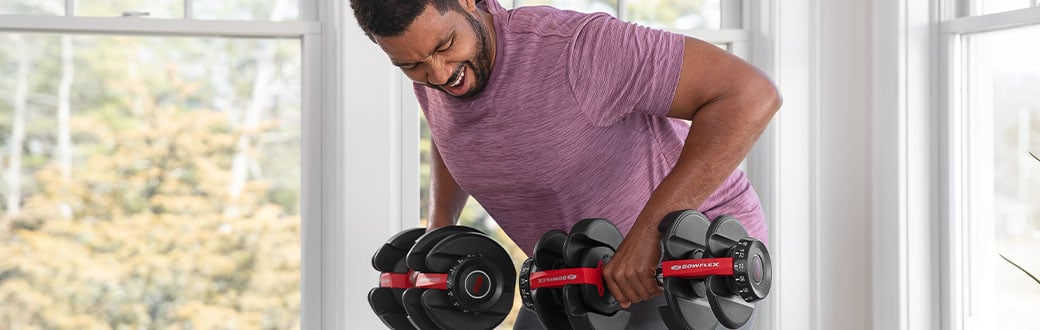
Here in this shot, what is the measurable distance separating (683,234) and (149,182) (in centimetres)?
128

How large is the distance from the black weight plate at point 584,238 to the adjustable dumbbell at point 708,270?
9 cm

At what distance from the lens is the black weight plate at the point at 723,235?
138 centimetres

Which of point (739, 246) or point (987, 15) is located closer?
point (739, 246)

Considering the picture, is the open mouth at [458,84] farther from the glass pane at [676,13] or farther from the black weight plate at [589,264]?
the glass pane at [676,13]

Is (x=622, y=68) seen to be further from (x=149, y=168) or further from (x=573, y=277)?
(x=149, y=168)

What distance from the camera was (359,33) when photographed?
2.19 meters

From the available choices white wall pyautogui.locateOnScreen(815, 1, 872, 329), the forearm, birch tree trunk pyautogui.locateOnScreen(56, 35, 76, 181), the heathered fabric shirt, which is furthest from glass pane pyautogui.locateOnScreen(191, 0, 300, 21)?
white wall pyautogui.locateOnScreen(815, 1, 872, 329)

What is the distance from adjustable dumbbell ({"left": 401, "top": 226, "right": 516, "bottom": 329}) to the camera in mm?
1583

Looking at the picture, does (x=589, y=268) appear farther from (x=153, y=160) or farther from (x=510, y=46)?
(x=153, y=160)

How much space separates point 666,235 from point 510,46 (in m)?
0.36

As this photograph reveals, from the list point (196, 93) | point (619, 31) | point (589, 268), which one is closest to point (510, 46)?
point (619, 31)

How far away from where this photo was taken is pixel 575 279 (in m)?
1.45

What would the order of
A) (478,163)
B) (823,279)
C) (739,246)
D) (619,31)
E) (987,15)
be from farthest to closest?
(823,279), (987,15), (478,163), (619,31), (739,246)

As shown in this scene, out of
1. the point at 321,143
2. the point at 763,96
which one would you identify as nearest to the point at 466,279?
the point at 763,96
